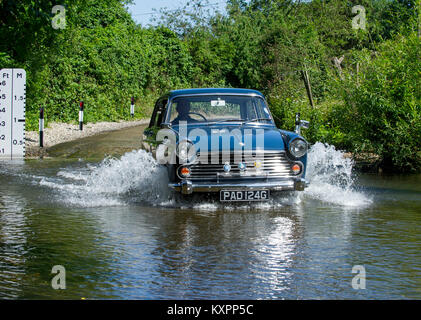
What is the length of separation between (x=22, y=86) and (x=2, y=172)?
5.03 meters

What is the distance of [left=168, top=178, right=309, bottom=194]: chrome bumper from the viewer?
29.1ft

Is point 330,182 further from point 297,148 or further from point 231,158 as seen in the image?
point 231,158

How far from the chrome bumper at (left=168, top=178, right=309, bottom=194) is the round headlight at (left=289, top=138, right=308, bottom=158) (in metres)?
0.37

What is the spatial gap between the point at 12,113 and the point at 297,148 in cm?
999

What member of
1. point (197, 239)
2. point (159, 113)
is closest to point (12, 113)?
point (159, 113)

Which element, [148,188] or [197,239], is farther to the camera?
[148,188]

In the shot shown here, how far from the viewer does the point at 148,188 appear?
1023cm

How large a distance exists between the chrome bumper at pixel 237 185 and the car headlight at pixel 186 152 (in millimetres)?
294

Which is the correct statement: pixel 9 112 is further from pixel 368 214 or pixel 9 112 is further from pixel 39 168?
pixel 368 214

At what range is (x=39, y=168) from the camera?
13.8m

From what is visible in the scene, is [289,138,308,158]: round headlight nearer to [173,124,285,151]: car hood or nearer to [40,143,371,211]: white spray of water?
[173,124,285,151]: car hood

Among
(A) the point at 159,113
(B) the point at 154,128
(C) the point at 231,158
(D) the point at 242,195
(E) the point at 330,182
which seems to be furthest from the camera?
(E) the point at 330,182

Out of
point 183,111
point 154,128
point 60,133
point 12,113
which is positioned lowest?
point 154,128
